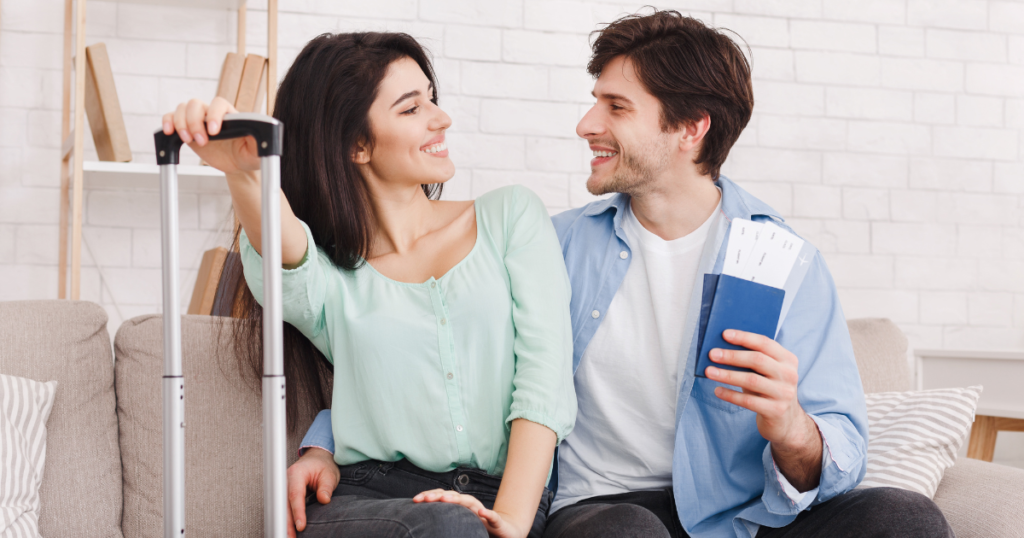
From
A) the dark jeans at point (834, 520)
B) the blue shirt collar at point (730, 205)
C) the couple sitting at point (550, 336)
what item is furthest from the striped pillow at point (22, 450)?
the blue shirt collar at point (730, 205)

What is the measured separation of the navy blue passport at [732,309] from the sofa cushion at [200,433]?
0.82 meters

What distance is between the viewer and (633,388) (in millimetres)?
1437

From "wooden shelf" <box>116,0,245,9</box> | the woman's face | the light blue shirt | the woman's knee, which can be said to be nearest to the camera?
the woman's knee

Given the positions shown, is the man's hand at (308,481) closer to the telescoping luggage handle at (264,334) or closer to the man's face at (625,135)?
the telescoping luggage handle at (264,334)

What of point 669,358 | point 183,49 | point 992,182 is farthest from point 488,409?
point 992,182

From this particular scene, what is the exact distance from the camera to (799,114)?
8.63ft

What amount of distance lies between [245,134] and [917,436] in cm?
136

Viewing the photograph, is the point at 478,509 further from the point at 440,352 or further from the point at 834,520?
the point at 834,520

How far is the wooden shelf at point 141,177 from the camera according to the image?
2.03m

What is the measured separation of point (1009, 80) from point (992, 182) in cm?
35

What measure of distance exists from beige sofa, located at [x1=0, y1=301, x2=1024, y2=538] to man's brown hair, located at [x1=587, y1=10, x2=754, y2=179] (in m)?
0.81

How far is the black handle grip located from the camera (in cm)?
84

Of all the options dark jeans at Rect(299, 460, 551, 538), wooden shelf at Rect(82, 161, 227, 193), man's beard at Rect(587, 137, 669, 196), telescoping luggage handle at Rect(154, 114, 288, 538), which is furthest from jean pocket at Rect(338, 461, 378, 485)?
wooden shelf at Rect(82, 161, 227, 193)

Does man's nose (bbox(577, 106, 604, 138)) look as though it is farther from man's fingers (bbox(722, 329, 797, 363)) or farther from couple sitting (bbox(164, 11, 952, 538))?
man's fingers (bbox(722, 329, 797, 363))
